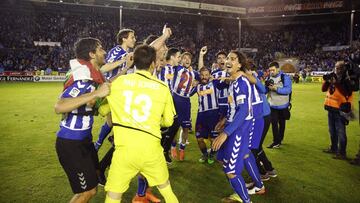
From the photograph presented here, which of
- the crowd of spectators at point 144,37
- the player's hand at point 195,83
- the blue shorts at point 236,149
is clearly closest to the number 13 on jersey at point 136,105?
the blue shorts at point 236,149

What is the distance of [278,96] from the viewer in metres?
8.03

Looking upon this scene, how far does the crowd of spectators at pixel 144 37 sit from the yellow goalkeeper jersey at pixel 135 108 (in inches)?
1300

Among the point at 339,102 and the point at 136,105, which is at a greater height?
the point at 136,105

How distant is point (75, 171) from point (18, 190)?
2.48m

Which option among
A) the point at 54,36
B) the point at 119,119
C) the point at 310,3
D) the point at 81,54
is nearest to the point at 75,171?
the point at 119,119

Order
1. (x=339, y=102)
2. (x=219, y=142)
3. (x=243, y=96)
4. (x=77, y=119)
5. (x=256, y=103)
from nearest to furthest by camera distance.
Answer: (x=77, y=119) → (x=219, y=142) → (x=243, y=96) → (x=256, y=103) → (x=339, y=102)

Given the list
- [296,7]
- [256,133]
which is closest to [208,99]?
[256,133]

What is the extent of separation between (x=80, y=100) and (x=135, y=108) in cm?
60

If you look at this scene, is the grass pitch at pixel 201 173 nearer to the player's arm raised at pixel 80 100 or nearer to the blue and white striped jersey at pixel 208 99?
the blue and white striped jersey at pixel 208 99

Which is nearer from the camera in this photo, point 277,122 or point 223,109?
point 223,109

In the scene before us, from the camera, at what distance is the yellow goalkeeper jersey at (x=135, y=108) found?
3162mm

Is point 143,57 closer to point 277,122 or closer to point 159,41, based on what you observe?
point 159,41

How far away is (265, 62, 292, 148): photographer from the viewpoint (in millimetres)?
7598

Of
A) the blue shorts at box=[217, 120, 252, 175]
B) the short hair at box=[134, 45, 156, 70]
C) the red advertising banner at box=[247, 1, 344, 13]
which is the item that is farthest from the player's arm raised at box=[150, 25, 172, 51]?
the red advertising banner at box=[247, 1, 344, 13]
